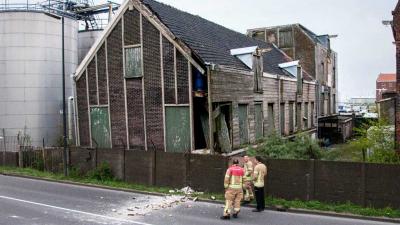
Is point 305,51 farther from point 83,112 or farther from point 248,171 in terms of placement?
point 248,171

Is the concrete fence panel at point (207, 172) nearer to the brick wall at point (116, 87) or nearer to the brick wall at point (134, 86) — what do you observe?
the brick wall at point (134, 86)

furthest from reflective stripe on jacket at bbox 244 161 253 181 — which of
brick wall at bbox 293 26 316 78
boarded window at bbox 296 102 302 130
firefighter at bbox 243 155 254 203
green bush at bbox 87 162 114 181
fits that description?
brick wall at bbox 293 26 316 78

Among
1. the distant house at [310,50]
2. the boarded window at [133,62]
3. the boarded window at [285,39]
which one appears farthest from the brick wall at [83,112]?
the boarded window at [285,39]

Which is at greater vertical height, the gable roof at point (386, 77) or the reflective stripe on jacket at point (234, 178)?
the gable roof at point (386, 77)

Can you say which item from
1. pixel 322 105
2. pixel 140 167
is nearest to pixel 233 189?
pixel 140 167

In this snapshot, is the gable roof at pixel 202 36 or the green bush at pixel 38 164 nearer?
the gable roof at pixel 202 36

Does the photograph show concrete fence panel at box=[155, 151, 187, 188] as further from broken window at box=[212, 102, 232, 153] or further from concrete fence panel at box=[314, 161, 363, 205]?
concrete fence panel at box=[314, 161, 363, 205]

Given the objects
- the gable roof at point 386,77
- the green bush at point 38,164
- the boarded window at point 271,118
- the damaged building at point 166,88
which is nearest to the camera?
the damaged building at point 166,88

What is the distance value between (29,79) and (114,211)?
817 inches

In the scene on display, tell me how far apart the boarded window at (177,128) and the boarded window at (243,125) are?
391cm

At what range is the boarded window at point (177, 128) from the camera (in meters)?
21.6

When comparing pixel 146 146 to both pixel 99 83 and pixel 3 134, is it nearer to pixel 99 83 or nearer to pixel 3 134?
pixel 99 83

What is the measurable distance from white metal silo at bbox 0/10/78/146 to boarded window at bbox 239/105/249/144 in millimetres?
15360

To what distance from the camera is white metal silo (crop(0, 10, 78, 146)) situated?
32312mm
